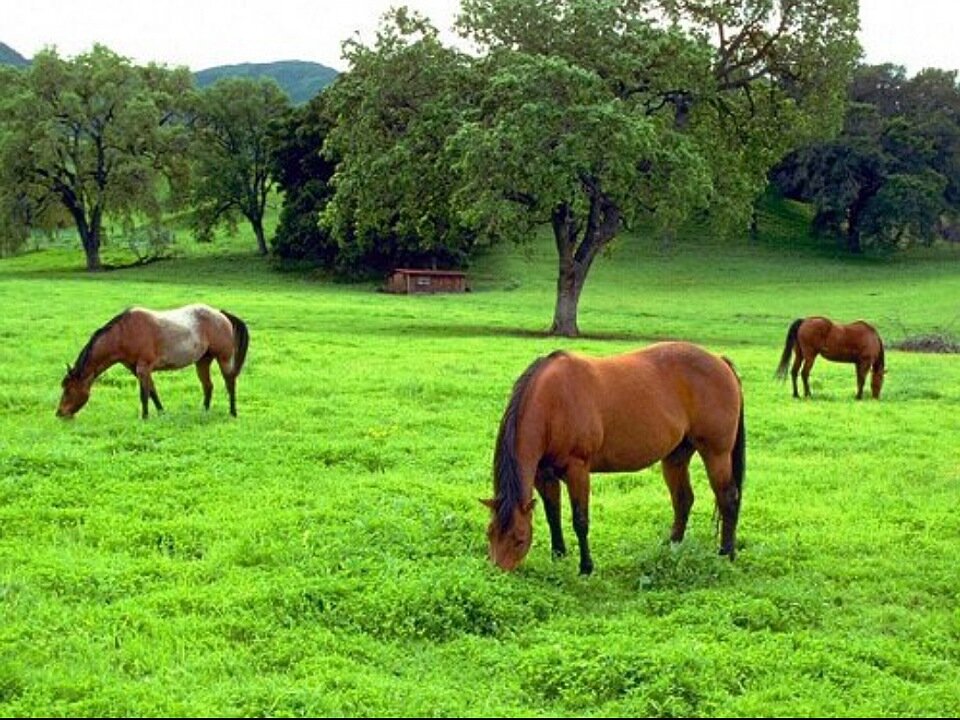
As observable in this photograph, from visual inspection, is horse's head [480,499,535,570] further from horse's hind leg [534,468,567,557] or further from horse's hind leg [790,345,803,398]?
horse's hind leg [790,345,803,398]

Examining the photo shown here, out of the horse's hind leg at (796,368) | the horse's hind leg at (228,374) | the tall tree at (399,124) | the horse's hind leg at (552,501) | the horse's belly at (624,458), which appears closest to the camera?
the horse's hind leg at (552,501)

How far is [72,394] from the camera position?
12.9 metres

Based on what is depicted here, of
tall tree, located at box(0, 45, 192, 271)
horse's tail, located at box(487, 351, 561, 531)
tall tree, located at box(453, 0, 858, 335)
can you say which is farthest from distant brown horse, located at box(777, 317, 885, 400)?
tall tree, located at box(0, 45, 192, 271)

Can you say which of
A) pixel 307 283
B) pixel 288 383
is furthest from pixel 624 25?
pixel 307 283

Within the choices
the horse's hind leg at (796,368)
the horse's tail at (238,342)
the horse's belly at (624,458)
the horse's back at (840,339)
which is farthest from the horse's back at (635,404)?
the horse's back at (840,339)

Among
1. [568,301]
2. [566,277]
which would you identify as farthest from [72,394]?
[566,277]

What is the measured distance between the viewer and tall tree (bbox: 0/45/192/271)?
46.0 m

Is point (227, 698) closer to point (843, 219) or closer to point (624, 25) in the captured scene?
point (624, 25)

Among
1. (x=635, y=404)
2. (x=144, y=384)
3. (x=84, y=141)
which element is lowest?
(x=144, y=384)

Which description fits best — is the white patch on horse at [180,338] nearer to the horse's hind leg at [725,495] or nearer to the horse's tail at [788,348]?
the horse's hind leg at [725,495]

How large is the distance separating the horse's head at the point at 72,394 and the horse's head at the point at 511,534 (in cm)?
755

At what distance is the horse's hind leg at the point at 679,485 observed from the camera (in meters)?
8.55

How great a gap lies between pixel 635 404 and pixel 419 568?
2.17 metres

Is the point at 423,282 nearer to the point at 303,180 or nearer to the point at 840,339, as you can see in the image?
the point at 303,180
